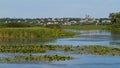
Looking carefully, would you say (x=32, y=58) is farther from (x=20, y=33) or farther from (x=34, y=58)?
(x=20, y=33)

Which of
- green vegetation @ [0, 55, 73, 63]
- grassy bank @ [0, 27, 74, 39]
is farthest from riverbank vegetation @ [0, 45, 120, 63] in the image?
grassy bank @ [0, 27, 74, 39]

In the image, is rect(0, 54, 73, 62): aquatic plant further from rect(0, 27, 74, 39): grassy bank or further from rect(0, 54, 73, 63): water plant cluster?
rect(0, 27, 74, 39): grassy bank

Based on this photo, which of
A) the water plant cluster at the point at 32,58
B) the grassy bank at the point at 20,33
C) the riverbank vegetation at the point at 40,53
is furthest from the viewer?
the grassy bank at the point at 20,33

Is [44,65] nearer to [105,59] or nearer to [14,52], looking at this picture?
[105,59]

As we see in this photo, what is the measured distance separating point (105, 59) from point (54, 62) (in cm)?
357

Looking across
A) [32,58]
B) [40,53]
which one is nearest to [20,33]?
[40,53]

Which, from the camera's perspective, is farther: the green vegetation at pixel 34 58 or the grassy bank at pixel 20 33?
the grassy bank at pixel 20 33

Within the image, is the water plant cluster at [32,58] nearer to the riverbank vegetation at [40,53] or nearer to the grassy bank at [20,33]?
the riverbank vegetation at [40,53]

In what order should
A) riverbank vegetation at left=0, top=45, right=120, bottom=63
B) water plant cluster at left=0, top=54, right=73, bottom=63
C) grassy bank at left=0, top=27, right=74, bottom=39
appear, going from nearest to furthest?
1. water plant cluster at left=0, top=54, right=73, bottom=63
2. riverbank vegetation at left=0, top=45, right=120, bottom=63
3. grassy bank at left=0, top=27, right=74, bottom=39

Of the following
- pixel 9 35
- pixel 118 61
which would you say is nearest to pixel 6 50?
pixel 118 61

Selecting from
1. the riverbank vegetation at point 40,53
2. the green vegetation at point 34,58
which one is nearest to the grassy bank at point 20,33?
the riverbank vegetation at point 40,53

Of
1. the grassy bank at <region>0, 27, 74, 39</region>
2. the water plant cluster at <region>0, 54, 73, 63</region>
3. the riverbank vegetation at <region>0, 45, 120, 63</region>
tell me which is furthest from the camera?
the grassy bank at <region>0, 27, 74, 39</region>

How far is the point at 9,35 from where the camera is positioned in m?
48.1

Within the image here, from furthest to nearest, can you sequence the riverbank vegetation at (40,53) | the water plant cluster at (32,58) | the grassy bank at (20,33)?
the grassy bank at (20,33) → the riverbank vegetation at (40,53) → the water plant cluster at (32,58)
